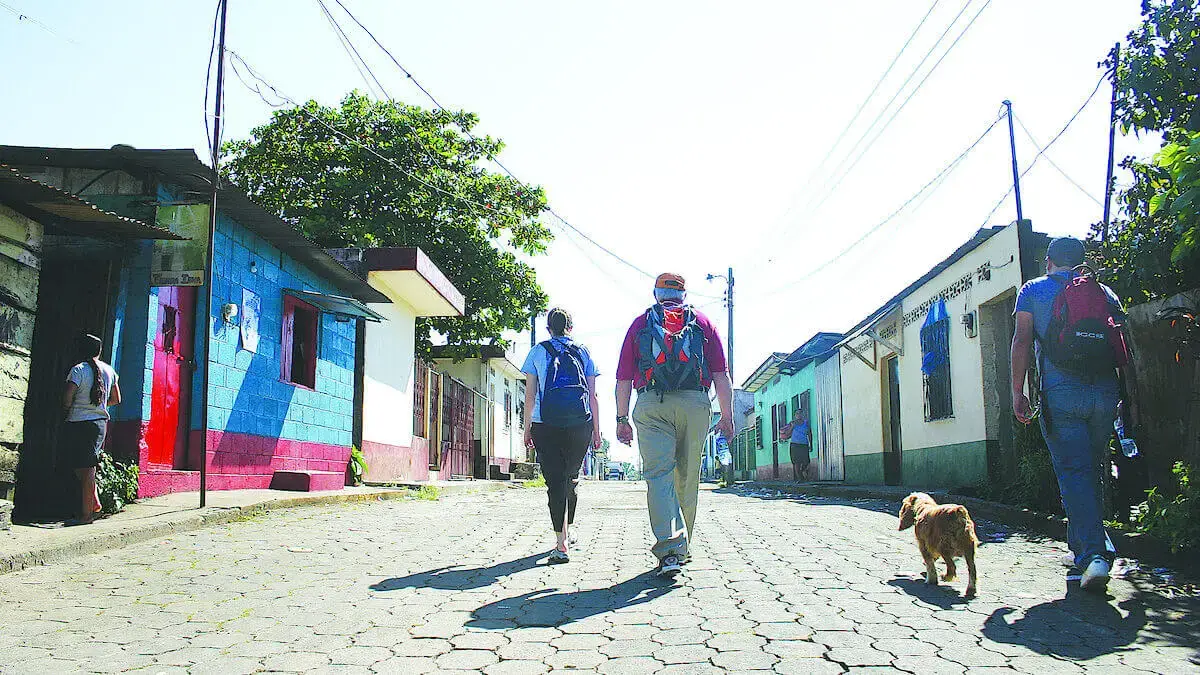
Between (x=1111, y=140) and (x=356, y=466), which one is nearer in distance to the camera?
(x=1111, y=140)

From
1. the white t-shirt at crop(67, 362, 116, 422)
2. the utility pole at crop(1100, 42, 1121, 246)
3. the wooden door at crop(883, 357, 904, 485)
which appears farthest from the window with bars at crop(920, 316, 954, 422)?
the white t-shirt at crop(67, 362, 116, 422)

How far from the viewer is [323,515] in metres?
9.12

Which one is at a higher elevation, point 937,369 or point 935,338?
point 935,338

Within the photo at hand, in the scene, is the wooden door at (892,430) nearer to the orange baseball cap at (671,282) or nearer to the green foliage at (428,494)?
the green foliage at (428,494)

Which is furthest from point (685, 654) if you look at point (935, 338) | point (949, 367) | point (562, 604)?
point (935, 338)

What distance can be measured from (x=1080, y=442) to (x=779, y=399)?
2605 cm

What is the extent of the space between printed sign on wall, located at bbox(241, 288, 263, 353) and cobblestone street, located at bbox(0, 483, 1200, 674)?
4.59 metres

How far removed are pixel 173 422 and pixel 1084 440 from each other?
8611mm

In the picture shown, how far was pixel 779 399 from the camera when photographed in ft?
99.3

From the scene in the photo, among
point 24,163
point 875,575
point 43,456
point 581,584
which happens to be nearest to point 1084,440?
point 875,575

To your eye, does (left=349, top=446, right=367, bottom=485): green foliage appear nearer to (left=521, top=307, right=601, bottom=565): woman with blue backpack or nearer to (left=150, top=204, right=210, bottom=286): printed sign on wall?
(left=150, top=204, right=210, bottom=286): printed sign on wall

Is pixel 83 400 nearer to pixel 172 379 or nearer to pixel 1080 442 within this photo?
pixel 172 379

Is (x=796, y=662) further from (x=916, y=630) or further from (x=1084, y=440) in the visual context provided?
(x=1084, y=440)

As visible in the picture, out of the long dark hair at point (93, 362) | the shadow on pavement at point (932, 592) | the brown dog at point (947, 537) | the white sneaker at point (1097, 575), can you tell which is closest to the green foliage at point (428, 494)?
the long dark hair at point (93, 362)
